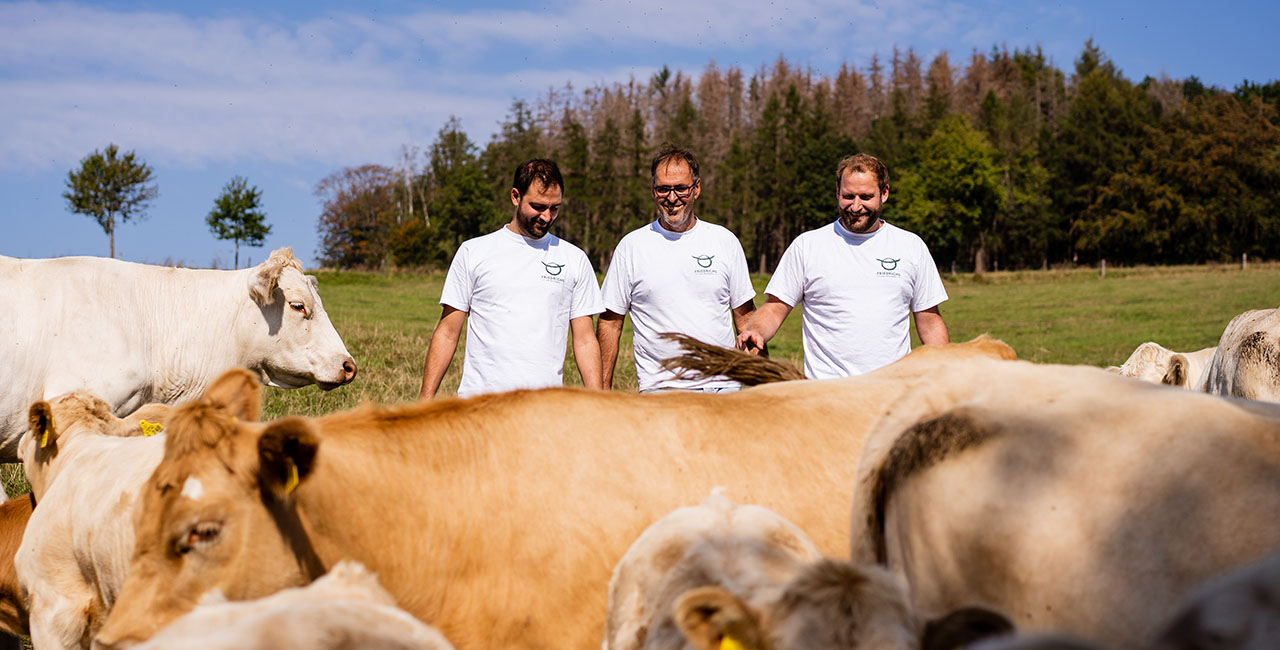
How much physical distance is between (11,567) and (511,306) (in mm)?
3243

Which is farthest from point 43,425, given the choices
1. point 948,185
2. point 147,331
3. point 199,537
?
point 948,185

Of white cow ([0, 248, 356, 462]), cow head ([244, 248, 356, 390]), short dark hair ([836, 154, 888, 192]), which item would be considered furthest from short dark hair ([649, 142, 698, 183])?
white cow ([0, 248, 356, 462])

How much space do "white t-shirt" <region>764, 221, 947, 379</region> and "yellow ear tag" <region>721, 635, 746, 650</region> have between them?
4114 millimetres

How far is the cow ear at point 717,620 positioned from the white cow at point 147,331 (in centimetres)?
616

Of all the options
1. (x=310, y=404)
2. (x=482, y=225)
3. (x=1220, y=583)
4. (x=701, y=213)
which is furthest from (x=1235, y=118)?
(x=1220, y=583)

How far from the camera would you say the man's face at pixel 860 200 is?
21.2ft

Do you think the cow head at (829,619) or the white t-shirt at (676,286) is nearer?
the cow head at (829,619)

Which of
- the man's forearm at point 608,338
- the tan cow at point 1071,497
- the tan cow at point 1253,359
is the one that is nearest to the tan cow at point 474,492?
the tan cow at point 1071,497

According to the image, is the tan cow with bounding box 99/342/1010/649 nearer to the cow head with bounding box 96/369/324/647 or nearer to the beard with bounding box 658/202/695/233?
the cow head with bounding box 96/369/324/647

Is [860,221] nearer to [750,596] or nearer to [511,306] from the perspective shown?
[511,306]

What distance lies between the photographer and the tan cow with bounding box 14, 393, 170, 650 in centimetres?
457

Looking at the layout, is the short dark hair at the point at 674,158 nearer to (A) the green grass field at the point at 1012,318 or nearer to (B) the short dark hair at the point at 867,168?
(B) the short dark hair at the point at 867,168

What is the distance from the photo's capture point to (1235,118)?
81.4 meters

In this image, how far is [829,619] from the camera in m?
2.33
